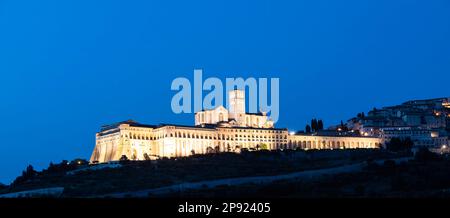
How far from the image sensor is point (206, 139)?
71812mm

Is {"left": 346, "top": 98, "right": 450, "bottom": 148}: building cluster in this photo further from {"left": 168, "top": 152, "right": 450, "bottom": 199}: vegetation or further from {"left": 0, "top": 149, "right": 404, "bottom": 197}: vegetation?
{"left": 168, "top": 152, "right": 450, "bottom": 199}: vegetation

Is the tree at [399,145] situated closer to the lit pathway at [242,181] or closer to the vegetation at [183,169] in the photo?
the vegetation at [183,169]

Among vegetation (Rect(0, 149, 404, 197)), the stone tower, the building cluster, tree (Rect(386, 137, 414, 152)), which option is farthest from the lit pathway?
the stone tower

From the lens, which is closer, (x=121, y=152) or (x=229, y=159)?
(x=229, y=159)

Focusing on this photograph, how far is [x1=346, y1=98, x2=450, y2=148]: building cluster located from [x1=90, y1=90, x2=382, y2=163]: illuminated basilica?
3.51 metres

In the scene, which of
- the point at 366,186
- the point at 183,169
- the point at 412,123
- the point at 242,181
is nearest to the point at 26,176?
the point at 183,169

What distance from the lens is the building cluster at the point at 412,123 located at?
264 ft

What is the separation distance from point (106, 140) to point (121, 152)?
4230mm

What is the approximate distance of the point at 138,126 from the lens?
70438 millimetres

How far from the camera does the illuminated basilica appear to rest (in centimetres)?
6894
